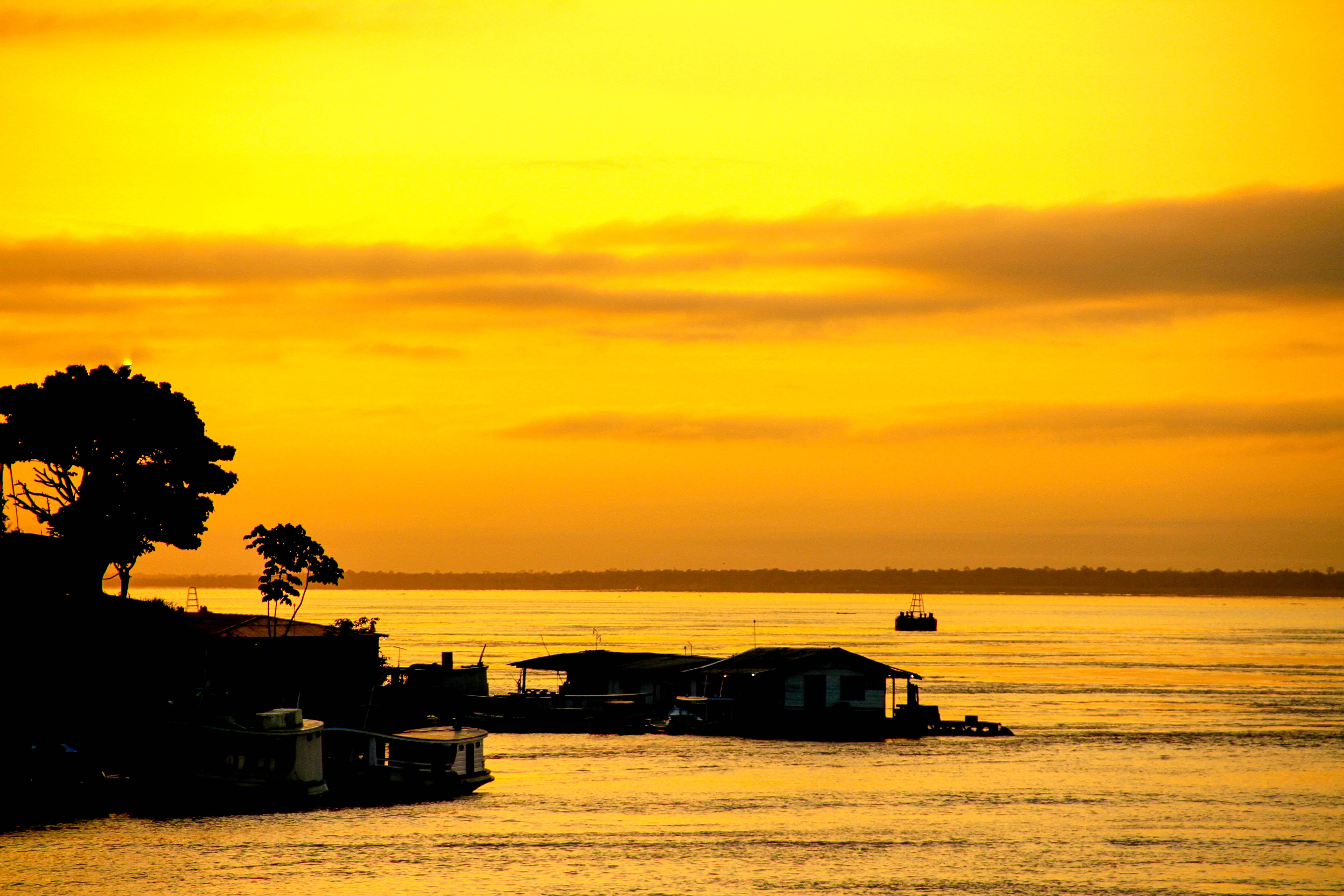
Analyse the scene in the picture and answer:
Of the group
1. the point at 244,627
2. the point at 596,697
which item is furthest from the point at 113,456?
the point at 596,697

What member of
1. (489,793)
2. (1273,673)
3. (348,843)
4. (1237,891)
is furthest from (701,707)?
(1273,673)

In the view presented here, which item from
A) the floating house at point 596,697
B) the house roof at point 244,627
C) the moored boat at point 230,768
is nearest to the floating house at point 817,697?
the floating house at point 596,697

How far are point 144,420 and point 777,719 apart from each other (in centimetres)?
4280

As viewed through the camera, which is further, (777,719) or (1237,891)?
(777,719)

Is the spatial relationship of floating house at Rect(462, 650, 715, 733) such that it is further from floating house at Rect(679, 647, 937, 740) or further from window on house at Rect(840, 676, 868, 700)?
window on house at Rect(840, 676, 868, 700)

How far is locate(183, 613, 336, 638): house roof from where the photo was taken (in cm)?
8381

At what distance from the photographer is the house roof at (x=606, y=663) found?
111 meters

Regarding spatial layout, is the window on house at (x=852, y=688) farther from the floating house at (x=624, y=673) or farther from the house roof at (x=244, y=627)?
the house roof at (x=244, y=627)

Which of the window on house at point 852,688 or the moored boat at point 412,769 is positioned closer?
the moored boat at point 412,769

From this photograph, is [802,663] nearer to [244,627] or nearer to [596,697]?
[596,697]

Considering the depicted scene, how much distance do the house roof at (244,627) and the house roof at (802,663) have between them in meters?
27.2

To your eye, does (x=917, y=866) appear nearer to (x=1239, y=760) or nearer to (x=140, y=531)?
(x=1239, y=760)

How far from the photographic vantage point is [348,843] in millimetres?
58156

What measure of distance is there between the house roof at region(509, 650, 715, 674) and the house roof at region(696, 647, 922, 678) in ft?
33.6
